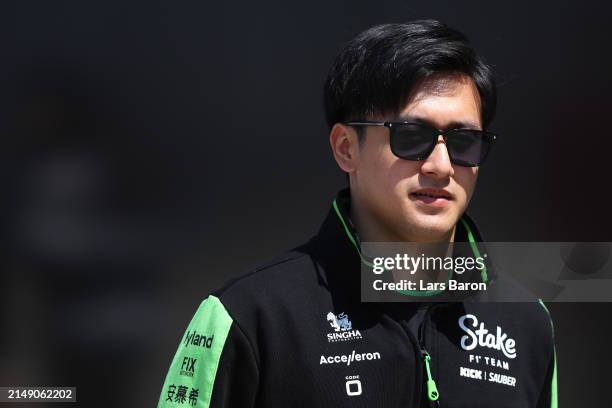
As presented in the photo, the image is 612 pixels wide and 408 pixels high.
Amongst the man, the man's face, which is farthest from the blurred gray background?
the man's face

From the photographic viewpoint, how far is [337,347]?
54.0 inches

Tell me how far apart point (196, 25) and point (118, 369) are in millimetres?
1052

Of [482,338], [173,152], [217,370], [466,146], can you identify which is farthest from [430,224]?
[173,152]

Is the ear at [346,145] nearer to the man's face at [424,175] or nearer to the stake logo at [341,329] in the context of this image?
the man's face at [424,175]

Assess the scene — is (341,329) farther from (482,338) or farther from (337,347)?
(482,338)

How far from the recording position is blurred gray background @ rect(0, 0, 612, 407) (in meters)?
2.24

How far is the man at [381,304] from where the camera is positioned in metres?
1.33

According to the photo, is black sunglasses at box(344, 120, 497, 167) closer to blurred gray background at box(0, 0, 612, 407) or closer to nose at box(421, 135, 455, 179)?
nose at box(421, 135, 455, 179)

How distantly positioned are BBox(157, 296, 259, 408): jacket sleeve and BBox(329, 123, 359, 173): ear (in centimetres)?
38

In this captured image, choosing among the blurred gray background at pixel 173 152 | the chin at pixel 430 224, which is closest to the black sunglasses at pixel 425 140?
the chin at pixel 430 224

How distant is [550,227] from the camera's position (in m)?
2.42

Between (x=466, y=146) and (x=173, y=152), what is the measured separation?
112cm

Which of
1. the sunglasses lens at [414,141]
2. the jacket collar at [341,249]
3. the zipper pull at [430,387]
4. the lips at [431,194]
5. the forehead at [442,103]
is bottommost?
the zipper pull at [430,387]

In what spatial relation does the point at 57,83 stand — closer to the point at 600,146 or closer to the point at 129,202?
the point at 129,202
